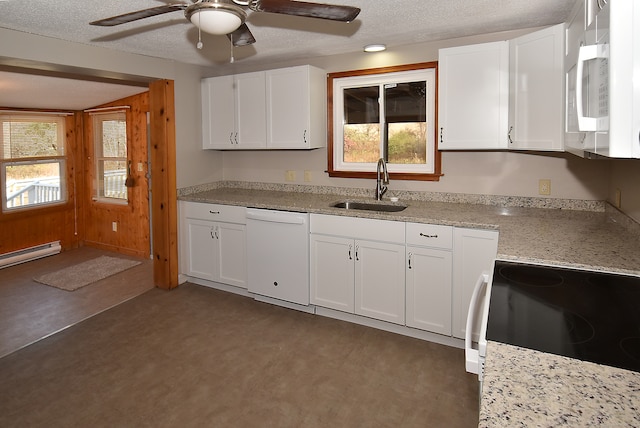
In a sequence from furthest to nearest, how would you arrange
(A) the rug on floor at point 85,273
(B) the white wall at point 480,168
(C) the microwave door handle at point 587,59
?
(A) the rug on floor at point 85,273 → (B) the white wall at point 480,168 → (C) the microwave door handle at point 587,59

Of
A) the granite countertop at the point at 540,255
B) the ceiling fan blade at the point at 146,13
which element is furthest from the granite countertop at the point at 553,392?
the ceiling fan blade at the point at 146,13

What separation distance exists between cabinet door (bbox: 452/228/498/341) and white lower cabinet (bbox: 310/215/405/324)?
0.39m

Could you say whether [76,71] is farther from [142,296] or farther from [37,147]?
[37,147]

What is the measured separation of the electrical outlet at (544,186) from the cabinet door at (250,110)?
93.6 inches

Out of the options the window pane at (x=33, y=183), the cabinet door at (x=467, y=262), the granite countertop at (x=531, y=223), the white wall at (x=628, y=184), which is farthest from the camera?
the window pane at (x=33, y=183)

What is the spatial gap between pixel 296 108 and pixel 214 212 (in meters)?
1.23

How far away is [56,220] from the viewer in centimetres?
583

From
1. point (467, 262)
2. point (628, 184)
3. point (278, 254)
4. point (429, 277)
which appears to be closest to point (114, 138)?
point (278, 254)

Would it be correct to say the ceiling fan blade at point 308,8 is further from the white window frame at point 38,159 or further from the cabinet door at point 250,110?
the white window frame at point 38,159

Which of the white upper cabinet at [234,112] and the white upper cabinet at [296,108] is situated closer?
the white upper cabinet at [296,108]

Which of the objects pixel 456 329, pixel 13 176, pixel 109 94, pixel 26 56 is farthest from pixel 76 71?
pixel 456 329

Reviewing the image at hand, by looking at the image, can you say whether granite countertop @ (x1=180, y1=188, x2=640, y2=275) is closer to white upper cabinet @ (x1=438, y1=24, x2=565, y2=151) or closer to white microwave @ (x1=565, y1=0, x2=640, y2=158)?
white upper cabinet @ (x1=438, y1=24, x2=565, y2=151)

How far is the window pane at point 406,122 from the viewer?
3.65 m

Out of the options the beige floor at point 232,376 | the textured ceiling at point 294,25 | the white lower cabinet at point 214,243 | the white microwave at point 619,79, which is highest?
the textured ceiling at point 294,25
